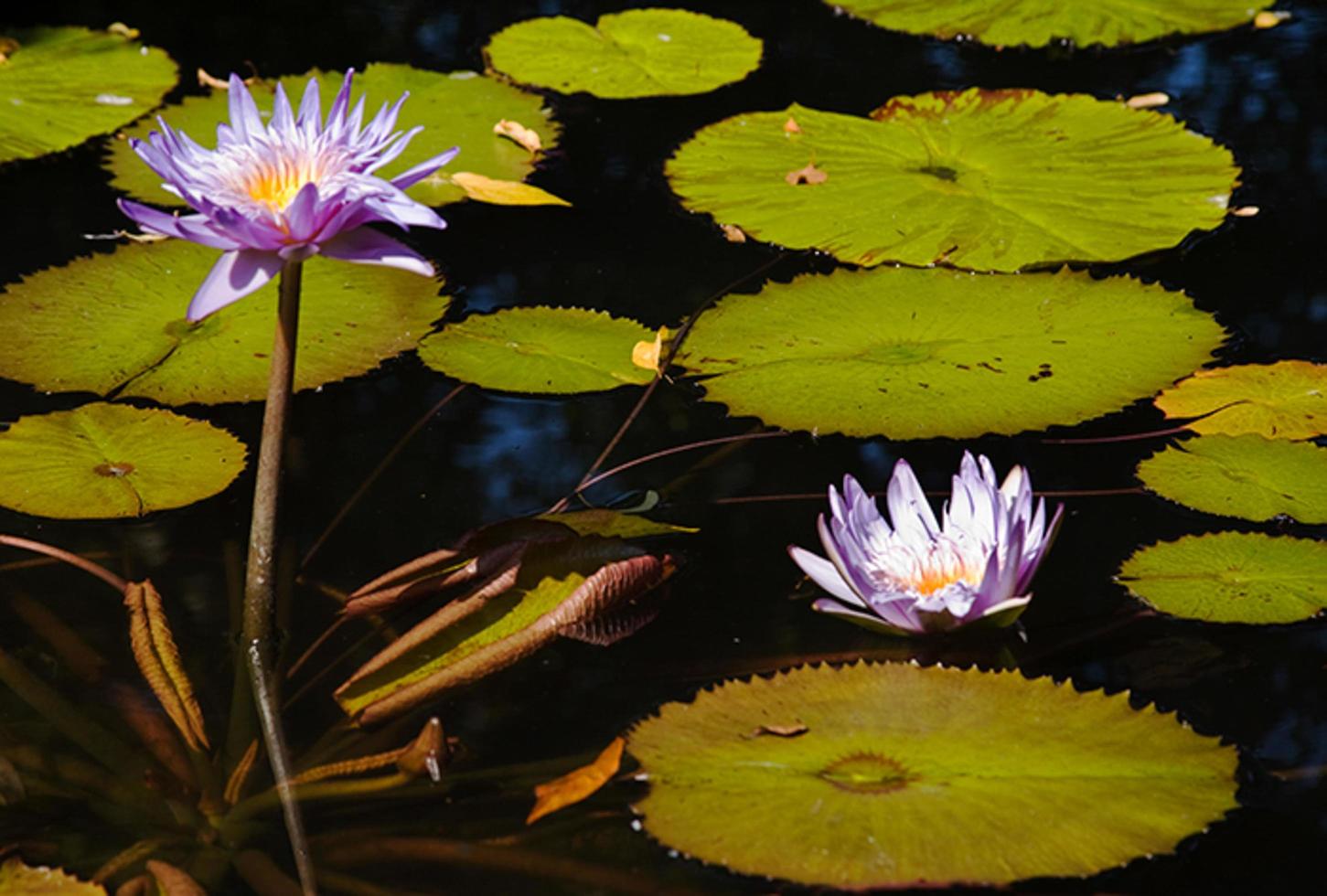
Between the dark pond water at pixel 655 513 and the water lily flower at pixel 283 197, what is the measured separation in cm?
51

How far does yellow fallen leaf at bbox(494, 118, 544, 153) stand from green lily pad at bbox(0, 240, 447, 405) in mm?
623

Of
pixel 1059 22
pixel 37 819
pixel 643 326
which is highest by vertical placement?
pixel 1059 22

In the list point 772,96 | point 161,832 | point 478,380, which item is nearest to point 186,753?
point 161,832

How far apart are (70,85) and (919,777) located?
9.01 ft

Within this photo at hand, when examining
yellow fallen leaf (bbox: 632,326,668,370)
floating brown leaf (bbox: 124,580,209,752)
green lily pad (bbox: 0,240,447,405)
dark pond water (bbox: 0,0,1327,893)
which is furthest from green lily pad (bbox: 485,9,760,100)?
floating brown leaf (bbox: 124,580,209,752)

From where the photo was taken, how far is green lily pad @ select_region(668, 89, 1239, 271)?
2615 millimetres

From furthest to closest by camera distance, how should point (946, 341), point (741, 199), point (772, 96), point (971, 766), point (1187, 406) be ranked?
point (772, 96), point (741, 199), point (946, 341), point (1187, 406), point (971, 766)

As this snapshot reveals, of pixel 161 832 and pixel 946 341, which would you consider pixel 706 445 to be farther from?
pixel 161 832

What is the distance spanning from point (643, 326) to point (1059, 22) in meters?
1.77

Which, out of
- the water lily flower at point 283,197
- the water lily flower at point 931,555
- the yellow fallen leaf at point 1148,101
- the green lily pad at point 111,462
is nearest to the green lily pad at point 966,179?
the yellow fallen leaf at point 1148,101

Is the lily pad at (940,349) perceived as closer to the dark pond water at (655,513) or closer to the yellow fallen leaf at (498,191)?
the dark pond water at (655,513)

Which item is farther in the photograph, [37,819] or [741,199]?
[741,199]

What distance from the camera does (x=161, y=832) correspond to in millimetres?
1522

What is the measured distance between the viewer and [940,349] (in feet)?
A: 7.54
